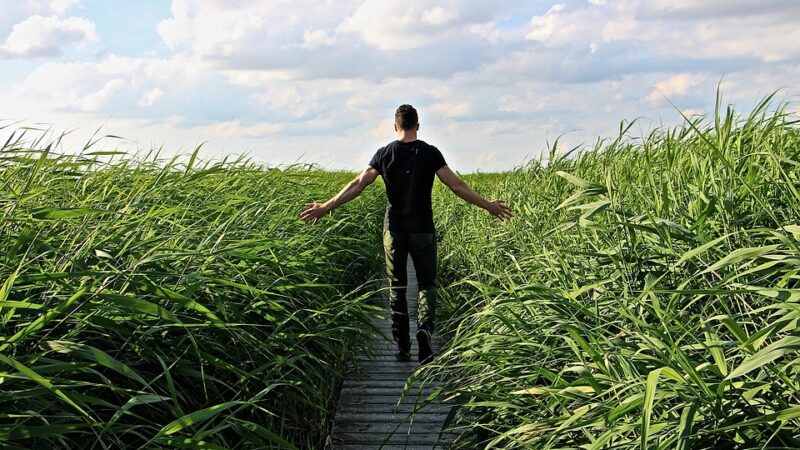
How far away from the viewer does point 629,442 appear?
7.34ft

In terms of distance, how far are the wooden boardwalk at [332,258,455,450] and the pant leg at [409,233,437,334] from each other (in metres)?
0.42

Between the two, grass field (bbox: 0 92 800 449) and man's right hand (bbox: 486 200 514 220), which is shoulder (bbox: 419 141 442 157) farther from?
grass field (bbox: 0 92 800 449)

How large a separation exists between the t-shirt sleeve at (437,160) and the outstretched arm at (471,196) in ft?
0.09

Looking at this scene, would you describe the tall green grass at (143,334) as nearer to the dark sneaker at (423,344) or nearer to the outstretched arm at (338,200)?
the outstretched arm at (338,200)

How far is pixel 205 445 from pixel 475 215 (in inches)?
240

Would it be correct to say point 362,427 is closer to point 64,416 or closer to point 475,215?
point 64,416

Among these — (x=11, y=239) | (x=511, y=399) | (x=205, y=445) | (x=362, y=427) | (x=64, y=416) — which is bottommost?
(x=362, y=427)

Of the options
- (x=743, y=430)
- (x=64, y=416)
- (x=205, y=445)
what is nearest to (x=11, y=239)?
(x=64, y=416)

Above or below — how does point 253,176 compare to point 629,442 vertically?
above

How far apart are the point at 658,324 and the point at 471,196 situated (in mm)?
2587

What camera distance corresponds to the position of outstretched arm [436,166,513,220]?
5.40m

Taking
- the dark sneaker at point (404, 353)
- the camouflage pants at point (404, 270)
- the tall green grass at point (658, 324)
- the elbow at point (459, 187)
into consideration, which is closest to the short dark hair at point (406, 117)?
the elbow at point (459, 187)

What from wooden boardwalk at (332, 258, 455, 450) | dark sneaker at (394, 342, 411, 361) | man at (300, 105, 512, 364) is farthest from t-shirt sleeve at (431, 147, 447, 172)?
wooden boardwalk at (332, 258, 455, 450)

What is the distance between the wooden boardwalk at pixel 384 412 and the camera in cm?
382
